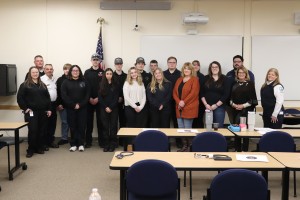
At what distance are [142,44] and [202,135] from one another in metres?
3.94

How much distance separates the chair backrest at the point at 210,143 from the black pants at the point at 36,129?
128 inches

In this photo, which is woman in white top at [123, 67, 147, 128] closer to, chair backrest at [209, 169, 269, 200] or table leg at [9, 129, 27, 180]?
table leg at [9, 129, 27, 180]

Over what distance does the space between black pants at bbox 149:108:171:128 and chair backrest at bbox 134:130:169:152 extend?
2231 millimetres

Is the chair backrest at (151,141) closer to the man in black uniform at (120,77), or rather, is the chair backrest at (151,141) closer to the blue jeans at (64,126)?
the man in black uniform at (120,77)

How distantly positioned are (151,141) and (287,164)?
64.8 inches

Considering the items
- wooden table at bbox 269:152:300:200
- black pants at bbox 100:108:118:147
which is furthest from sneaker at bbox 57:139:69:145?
wooden table at bbox 269:152:300:200

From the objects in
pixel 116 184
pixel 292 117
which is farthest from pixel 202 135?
pixel 292 117

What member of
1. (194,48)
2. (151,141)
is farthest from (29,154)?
(194,48)

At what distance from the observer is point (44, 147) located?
21.4 feet

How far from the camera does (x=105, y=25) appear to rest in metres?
7.48

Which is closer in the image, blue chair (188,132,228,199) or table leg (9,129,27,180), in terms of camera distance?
blue chair (188,132,228,199)

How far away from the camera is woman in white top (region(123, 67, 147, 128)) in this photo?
630cm

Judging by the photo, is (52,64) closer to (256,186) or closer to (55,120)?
(55,120)

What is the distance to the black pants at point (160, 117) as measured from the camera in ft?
20.8
